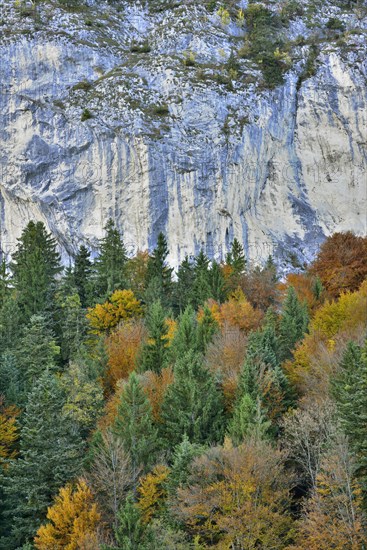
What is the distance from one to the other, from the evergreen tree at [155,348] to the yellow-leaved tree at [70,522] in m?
11.7

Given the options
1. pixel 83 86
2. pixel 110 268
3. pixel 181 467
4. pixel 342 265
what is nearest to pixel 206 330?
pixel 181 467

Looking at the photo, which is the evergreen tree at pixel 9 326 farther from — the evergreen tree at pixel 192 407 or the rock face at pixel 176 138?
the rock face at pixel 176 138

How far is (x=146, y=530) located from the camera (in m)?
22.7

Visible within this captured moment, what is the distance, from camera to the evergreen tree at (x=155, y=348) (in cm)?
3688

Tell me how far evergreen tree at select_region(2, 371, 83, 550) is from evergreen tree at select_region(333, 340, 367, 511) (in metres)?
10.6

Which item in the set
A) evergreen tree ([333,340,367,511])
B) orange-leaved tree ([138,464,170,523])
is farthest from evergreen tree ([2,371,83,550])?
evergreen tree ([333,340,367,511])

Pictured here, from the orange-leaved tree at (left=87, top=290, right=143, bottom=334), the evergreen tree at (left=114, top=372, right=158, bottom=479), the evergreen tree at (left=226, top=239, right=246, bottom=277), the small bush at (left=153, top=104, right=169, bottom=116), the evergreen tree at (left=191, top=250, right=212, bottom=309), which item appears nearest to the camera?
the evergreen tree at (left=114, top=372, right=158, bottom=479)

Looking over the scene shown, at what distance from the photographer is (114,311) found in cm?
4762

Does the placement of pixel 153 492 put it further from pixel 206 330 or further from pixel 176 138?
pixel 176 138

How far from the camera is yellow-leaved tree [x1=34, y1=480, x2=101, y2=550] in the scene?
2366 centimetres

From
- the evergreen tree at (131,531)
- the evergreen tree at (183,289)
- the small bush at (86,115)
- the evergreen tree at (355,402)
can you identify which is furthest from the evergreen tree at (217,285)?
the small bush at (86,115)

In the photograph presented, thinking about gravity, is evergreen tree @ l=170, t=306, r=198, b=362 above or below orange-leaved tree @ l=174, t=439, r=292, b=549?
above

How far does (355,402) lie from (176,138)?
53.7 meters

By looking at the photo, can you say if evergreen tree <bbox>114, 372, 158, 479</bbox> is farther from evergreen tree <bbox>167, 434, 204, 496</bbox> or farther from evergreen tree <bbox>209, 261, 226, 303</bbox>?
evergreen tree <bbox>209, 261, 226, 303</bbox>
